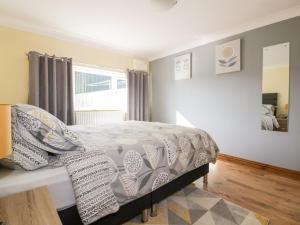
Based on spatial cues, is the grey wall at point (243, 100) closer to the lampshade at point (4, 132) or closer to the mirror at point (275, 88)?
the mirror at point (275, 88)

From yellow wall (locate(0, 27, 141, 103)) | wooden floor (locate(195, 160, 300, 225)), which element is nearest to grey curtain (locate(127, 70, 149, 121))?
yellow wall (locate(0, 27, 141, 103))

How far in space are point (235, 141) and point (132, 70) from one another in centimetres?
283

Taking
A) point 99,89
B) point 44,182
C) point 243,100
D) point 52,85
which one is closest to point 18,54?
point 52,85

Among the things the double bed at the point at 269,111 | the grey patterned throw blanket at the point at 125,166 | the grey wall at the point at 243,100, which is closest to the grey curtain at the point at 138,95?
the grey wall at the point at 243,100

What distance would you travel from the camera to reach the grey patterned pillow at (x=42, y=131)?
109 centimetres

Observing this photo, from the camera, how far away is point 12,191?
3.02 feet

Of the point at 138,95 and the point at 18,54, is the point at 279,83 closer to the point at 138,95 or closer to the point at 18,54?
the point at 138,95

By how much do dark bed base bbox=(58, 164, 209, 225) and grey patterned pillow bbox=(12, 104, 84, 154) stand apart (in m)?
0.40

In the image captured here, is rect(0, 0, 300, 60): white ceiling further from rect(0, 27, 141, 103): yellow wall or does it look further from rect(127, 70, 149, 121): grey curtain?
rect(127, 70, 149, 121): grey curtain

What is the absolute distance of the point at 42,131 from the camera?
3.68 feet

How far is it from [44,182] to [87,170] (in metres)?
0.24

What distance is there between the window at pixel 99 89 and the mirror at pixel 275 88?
298 cm

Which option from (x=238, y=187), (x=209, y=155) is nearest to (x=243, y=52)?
(x=209, y=155)

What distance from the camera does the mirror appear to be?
2.64 meters
